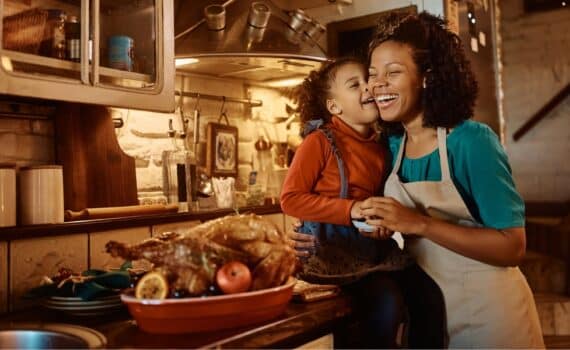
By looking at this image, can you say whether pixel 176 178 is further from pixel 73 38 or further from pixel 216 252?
pixel 216 252

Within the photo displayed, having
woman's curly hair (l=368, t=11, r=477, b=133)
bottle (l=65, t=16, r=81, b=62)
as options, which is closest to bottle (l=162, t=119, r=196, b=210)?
bottle (l=65, t=16, r=81, b=62)

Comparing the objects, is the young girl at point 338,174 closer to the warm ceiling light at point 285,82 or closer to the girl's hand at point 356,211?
the girl's hand at point 356,211

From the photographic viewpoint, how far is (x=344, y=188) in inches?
64.6

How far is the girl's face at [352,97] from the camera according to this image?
1740 millimetres

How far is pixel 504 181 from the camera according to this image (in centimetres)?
140

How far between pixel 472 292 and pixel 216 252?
2.46 feet

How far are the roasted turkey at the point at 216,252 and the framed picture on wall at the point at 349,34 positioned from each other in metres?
1.50

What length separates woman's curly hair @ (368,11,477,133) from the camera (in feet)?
5.06

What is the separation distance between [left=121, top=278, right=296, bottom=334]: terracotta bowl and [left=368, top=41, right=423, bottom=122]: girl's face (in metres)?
0.69

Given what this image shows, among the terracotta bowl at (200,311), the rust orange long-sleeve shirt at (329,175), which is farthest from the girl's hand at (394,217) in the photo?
the terracotta bowl at (200,311)

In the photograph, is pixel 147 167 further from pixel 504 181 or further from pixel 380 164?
pixel 504 181

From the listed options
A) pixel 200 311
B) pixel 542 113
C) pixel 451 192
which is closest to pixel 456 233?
pixel 451 192

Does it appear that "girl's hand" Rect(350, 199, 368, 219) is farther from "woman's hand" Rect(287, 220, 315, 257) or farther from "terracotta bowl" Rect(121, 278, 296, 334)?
"terracotta bowl" Rect(121, 278, 296, 334)

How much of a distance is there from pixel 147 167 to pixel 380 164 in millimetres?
950
